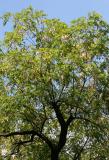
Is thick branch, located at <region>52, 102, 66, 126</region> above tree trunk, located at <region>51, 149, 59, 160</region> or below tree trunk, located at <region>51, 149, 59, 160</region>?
above

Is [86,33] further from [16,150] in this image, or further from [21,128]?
[16,150]

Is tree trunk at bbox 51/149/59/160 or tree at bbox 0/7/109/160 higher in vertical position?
tree at bbox 0/7/109/160

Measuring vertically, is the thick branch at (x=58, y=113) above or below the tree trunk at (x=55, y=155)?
above

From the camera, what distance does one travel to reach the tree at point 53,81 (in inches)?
879

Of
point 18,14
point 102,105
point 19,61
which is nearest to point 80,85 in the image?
point 102,105

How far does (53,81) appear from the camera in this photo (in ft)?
74.2

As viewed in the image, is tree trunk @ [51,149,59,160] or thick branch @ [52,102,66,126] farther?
tree trunk @ [51,149,59,160]

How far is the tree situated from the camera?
22.3 metres

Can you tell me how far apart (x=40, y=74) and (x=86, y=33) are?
3.91 meters

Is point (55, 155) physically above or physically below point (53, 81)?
below

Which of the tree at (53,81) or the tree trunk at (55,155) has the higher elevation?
the tree at (53,81)

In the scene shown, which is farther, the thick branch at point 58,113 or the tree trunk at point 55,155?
the tree trunk at point 55,155

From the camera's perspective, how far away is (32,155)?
26391 mm

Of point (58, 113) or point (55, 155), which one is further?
point (55, 155)
